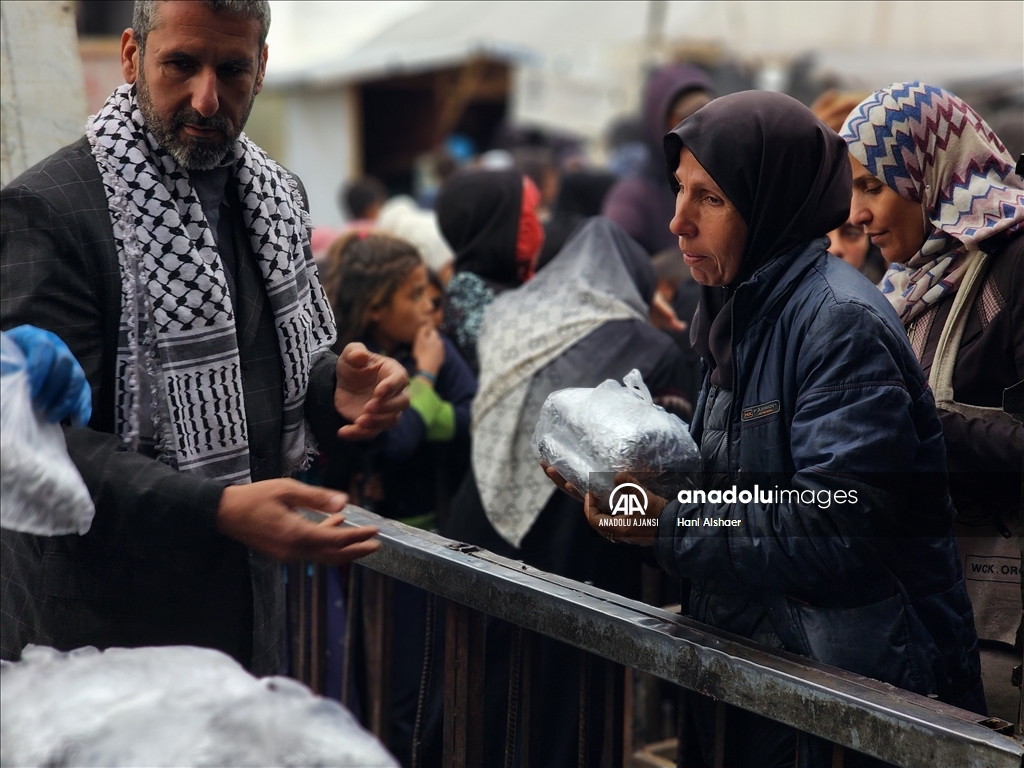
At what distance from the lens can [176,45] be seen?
2031mm

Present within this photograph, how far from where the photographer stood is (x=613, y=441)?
2.10m

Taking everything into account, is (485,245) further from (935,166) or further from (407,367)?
(935,166)

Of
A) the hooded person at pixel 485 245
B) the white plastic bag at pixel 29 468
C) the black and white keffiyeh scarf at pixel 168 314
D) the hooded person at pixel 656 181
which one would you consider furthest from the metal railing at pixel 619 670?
the hooded person at pixel 656 181

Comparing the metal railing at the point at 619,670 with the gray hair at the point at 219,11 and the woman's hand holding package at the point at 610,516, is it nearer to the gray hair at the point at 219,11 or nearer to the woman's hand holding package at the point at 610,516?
the woman's hand holding package at the point at 610,516

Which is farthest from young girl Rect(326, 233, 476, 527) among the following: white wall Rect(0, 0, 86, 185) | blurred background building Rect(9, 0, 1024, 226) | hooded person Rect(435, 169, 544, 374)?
blurred background building Rect(9, 0, 1024, 226)

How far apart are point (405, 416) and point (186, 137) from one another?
70.7 inches

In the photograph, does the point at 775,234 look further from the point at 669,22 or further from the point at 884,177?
the point at 669,22

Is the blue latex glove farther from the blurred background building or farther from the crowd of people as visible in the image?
the blurred background building

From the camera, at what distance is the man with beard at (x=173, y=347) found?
1.88 metres

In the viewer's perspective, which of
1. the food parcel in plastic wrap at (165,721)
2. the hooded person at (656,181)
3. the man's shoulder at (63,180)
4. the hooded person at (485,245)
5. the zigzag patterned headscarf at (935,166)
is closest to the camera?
the food parcel in plastic wrap at (165,721)

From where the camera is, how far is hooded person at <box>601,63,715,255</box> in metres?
6.31

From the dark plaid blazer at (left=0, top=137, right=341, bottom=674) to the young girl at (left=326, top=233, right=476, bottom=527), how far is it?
147 cm

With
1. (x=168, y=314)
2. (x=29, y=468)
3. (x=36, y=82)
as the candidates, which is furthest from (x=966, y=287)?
(x=36, y=82)

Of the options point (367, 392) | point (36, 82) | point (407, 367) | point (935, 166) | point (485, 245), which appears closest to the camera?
point (367, 392)
